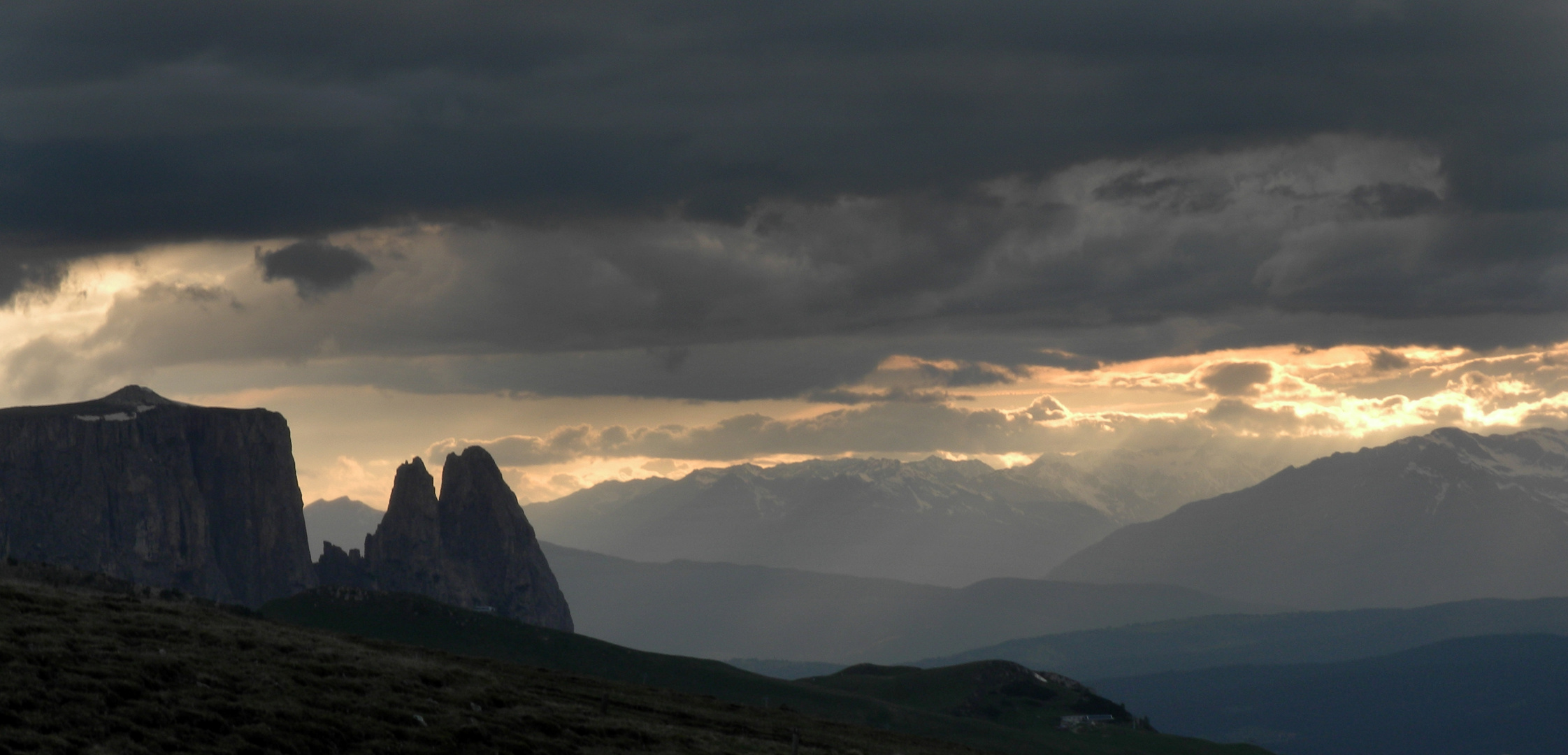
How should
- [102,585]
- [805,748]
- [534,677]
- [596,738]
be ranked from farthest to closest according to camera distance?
[102,585], [534,677], [805,748], [596,738]

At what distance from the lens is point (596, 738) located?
73688 millimetres

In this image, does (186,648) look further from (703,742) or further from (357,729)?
(703,742)

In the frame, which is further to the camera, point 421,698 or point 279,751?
point 421,698

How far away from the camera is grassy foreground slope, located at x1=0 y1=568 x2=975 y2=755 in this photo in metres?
56.8

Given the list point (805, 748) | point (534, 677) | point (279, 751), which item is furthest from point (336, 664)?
point (534, 677)

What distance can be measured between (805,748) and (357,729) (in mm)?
36522

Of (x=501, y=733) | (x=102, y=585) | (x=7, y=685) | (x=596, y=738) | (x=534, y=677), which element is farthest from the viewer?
(x=102, y=585)

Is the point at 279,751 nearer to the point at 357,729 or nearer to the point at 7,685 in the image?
the point at 357,729

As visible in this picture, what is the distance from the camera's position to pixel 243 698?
64062 millimetres

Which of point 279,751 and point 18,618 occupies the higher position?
point 18,618

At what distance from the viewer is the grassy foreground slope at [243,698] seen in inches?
2238

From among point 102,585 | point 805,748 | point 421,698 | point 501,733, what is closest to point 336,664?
point 421,698

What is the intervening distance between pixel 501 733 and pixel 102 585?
99413mm

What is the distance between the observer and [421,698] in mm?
72312
